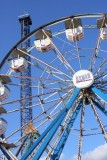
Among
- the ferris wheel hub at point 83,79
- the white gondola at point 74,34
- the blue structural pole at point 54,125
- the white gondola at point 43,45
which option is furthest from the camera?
the white gondola at point 43,45

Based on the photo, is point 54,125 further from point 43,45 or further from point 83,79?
point 43,45

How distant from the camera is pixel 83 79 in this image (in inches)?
763

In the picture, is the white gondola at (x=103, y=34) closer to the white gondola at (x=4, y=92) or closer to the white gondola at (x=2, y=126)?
the white gondola at (x=4, y=92)

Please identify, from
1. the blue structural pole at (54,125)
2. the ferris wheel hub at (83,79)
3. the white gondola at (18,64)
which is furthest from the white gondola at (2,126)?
the ferris wheel hub at (83,79)

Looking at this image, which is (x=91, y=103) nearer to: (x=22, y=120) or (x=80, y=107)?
(x=80, y=107)

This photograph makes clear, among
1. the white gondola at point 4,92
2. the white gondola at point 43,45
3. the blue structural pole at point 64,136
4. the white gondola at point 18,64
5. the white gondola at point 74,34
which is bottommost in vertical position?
the blue structural pole at point 64,136

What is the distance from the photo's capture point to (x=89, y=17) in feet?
66.5

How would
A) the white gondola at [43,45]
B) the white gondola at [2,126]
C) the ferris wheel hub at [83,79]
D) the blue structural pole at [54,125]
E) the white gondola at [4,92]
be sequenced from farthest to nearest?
the white gondola at [43,45] < the white gondola at [4,92] < the white gondola at [2,126] < the ferris wheel hub at [83,79] < the blue structural pole at [54,125]

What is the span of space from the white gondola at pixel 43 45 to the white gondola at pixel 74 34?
106 cm

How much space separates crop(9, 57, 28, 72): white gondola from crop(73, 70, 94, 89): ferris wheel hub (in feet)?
11.3

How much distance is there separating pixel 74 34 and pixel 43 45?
1737mm

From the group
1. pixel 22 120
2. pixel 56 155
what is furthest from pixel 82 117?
pixel 22 120

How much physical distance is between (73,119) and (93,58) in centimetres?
317

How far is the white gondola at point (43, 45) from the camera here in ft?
71.4
